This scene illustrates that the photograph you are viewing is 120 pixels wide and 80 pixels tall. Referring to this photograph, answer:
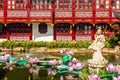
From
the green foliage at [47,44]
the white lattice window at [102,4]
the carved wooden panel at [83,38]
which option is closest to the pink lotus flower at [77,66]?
the green foliage at [47,44]

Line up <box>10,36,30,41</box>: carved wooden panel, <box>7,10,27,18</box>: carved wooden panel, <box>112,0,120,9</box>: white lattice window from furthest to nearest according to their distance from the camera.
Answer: <box>10,36,30,41</box>: carved wooden panel
<box>112,0,120,9</box>: white lattice window
<box>7,10,27,18</box>: carved wooden panel

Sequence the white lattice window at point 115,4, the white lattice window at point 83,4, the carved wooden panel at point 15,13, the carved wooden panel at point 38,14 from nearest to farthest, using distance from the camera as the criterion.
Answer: the carved wooden panel at point 38,14
the carved wooden panel at point 15,13
the white lattice window at point 115,4
the white lattice window at point 83,4

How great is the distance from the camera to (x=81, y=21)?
43.9m

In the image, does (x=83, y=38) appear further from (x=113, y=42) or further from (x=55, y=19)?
(x=113, y=42)

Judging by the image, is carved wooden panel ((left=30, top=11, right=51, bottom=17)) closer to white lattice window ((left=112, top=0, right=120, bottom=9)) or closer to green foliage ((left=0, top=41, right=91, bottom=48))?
green foliage ((left=0, top=41, right=91, bottom=48))

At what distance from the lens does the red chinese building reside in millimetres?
43906

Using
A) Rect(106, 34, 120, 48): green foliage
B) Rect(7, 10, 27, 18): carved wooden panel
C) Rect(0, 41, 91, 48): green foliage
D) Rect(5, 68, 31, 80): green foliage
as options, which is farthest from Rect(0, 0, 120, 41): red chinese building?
Rect(5, 68, 31, 80): green foliage

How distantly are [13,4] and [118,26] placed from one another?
13714 millimetres

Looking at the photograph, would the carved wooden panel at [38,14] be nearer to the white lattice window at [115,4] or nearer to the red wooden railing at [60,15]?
the red wooden railing at [60,15]

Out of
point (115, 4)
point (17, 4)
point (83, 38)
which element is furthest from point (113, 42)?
point (17, 4)

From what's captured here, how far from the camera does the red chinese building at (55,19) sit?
43.9 metres

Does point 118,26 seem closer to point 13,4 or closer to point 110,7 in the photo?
point 110,7

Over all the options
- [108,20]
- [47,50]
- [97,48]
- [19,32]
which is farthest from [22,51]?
[97,48]

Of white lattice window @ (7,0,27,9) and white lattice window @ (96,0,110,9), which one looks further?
white lattice window @ (7,0,27,9)
